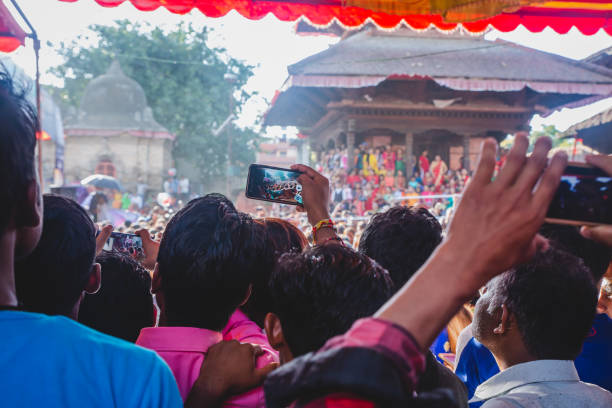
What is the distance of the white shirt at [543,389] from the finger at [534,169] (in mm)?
727

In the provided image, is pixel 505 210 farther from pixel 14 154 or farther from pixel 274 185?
pixel 274 185

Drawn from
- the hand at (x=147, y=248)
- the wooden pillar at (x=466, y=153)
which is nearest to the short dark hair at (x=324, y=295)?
the hand at (x=147, y=248)

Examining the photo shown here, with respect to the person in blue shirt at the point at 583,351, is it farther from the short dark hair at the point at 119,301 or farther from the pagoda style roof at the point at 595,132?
the pagoda style roof at the point at 595,132

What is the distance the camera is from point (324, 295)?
107 cm

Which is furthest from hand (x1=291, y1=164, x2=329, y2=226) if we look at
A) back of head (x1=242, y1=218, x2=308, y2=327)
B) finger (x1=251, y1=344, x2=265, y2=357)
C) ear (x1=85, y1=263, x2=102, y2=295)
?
ear (x1=85, y1=263, x2=102, y2=295)

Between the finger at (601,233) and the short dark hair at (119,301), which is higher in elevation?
the finger at (601,233)

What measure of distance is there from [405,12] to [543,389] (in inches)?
81.4

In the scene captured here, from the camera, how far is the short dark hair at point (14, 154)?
82cm

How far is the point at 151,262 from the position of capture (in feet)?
7.01

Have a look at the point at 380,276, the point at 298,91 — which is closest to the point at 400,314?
the point at 380,276

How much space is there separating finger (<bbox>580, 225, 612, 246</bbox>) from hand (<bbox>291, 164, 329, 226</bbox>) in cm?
110

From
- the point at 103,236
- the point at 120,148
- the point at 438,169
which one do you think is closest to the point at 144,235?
the point at 103,236

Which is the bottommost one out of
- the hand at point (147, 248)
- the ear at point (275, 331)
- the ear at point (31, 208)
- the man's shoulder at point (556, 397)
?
the man's shoulder at point (556, 397)

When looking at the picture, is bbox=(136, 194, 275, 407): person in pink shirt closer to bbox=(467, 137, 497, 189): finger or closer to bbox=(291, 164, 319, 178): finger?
bbox=(291, 164, 319, 178): finger
